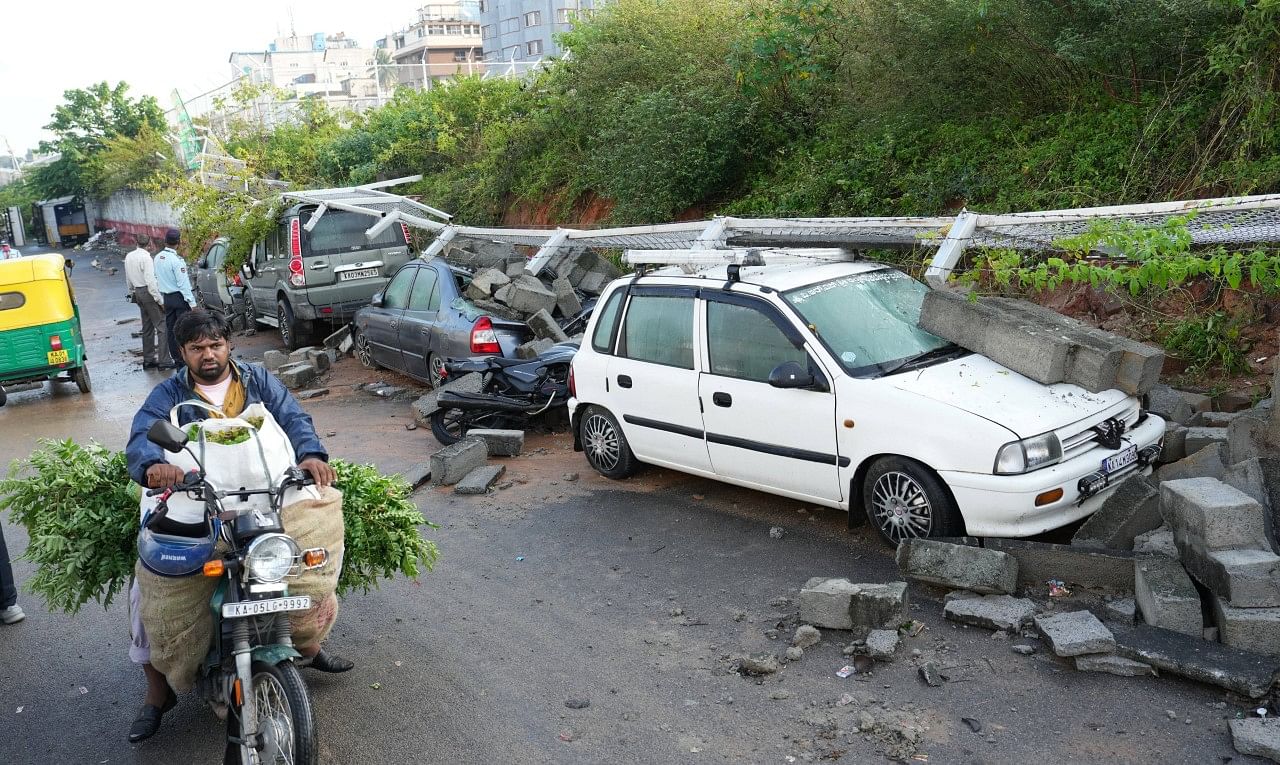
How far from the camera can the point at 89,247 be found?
186 feet

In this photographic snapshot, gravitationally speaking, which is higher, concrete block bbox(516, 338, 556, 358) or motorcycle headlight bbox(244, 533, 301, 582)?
motorcycle headlight bbox(244, 533, 301, 582)

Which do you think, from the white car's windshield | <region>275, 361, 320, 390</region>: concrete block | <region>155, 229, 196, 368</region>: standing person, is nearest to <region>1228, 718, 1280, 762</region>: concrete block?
the white car's windshield

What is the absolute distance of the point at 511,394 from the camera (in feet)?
33.6

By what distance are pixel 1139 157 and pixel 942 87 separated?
2.88m

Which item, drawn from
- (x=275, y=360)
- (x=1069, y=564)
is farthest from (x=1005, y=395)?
(x=275, y=360)

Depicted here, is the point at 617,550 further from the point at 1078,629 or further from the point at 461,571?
the point at 1078,629

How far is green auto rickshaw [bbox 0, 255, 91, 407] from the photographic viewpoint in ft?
47.1

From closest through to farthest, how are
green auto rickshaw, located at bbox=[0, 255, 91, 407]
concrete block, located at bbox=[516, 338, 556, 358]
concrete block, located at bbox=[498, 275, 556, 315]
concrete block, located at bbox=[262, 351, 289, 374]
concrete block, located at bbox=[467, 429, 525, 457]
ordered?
1. concrete block, located at bbox=[467, 429, 525, 457]
2. concrete block, located at bbox=[516, 338, 556, 358]
3. concrete block, located at bbox=[498, 275, 556, 315]
4. green auto rickshaw, located at bbox=[0, 255, 91, 407]
5. concrete block, located at bbox=[262, 351, 289, 374]

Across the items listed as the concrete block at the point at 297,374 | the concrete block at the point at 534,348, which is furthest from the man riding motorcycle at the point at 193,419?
the concrete block at the point at 297,374

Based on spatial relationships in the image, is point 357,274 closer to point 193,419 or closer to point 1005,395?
point 193,419

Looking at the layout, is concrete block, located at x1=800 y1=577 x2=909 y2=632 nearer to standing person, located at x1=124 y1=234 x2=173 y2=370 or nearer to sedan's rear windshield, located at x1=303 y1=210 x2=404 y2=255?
sedan's rear windshield, located at x1=303 y1=210 x2=404 y2=255

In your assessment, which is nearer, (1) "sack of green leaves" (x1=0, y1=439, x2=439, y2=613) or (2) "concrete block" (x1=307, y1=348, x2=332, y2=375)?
(1) "sack of green leaves" (x1=0, y1=439, x2=439, y2=613)

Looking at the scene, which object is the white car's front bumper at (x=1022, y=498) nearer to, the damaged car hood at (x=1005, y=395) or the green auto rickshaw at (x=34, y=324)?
the damaged car hood at (x=1005, y=395)

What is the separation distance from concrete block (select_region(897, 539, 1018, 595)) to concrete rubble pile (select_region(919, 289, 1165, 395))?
1.29 meters
